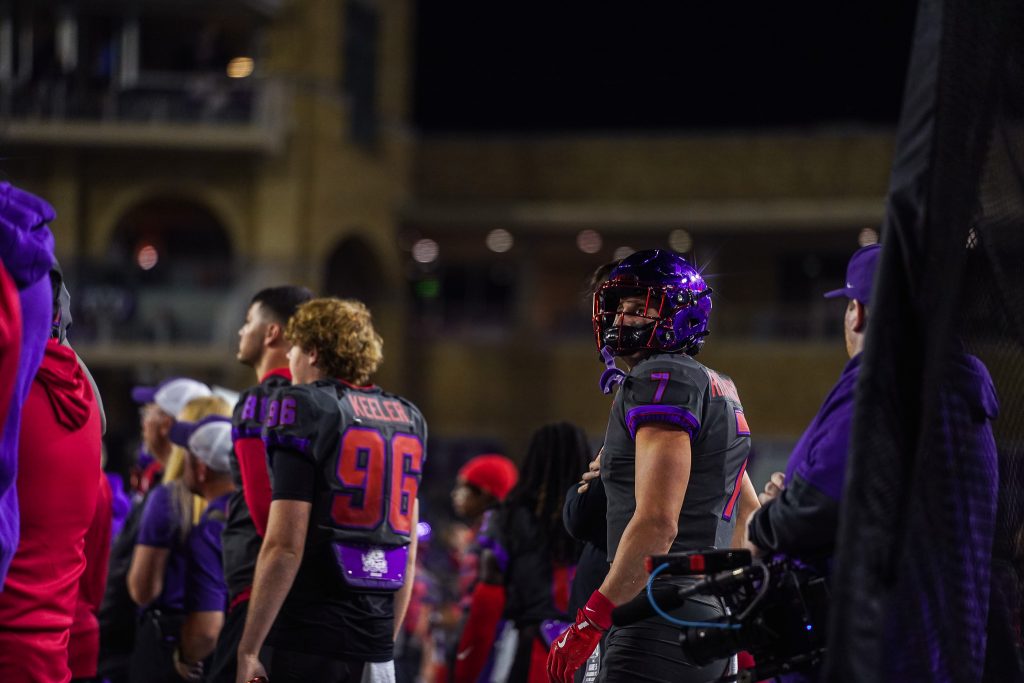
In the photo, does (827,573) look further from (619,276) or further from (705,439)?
(619,276)

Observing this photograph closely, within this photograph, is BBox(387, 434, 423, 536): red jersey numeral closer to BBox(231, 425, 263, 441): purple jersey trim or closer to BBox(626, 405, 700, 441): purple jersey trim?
BBox(231, 425, 263, 441): purple jersey trim

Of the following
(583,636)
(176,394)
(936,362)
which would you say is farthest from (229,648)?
(936,362)

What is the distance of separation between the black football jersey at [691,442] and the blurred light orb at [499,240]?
25789 millimetres

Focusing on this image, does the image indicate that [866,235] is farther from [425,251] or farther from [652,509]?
[652,509]

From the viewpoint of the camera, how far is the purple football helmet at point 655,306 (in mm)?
3811

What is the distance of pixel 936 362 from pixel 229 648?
9.73ft

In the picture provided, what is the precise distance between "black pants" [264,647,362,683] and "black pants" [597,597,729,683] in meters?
1.12

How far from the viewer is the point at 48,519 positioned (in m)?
3.05

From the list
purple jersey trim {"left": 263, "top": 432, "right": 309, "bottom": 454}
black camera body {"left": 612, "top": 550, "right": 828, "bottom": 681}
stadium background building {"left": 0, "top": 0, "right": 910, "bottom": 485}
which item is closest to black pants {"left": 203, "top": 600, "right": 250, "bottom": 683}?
purple jersey trim {"left": 263, "top": 432, "right": 309, "bottom": 454}

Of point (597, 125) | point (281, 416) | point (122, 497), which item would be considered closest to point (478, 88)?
point (597, 125)

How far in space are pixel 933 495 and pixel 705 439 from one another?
102cm

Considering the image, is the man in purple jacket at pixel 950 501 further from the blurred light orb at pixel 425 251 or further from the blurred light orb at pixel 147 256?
the blurred light orb at pixel 425 251

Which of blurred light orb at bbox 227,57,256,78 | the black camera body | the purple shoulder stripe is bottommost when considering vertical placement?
the black camera body

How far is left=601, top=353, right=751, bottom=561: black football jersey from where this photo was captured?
363 cm
